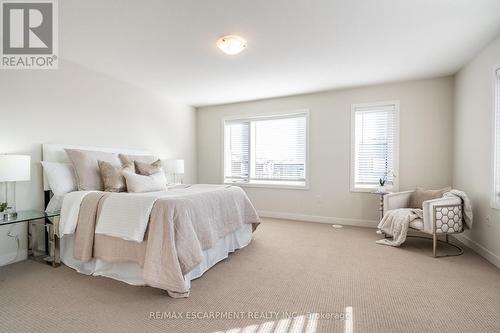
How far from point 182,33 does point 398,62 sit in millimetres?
2809

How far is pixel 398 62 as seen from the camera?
133 inches

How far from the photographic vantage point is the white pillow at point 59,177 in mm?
2904

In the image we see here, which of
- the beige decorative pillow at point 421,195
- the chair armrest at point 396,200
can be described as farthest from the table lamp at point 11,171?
the beige decorative pillow at point 421,195

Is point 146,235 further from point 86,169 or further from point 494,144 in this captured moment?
point 494,144

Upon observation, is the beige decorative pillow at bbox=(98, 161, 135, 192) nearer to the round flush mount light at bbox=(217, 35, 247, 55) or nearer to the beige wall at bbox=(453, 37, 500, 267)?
the round flush mount light at bbox=(217, 35, 247, 55)

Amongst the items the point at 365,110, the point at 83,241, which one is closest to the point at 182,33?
the point at 83,241

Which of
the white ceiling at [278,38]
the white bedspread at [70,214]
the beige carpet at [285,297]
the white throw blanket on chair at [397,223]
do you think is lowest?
the beige carpet at [285,297]

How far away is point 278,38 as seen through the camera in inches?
109

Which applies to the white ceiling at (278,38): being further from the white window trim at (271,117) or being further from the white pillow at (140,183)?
the white pillow at (140,183)

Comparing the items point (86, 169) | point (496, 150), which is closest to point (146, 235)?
point (86, 169)

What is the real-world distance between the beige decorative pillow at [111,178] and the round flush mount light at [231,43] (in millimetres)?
1958

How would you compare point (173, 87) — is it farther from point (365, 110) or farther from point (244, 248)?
point (365, 110)

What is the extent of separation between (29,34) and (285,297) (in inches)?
145

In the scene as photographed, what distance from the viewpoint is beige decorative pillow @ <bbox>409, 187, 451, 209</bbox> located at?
3.51 metres
